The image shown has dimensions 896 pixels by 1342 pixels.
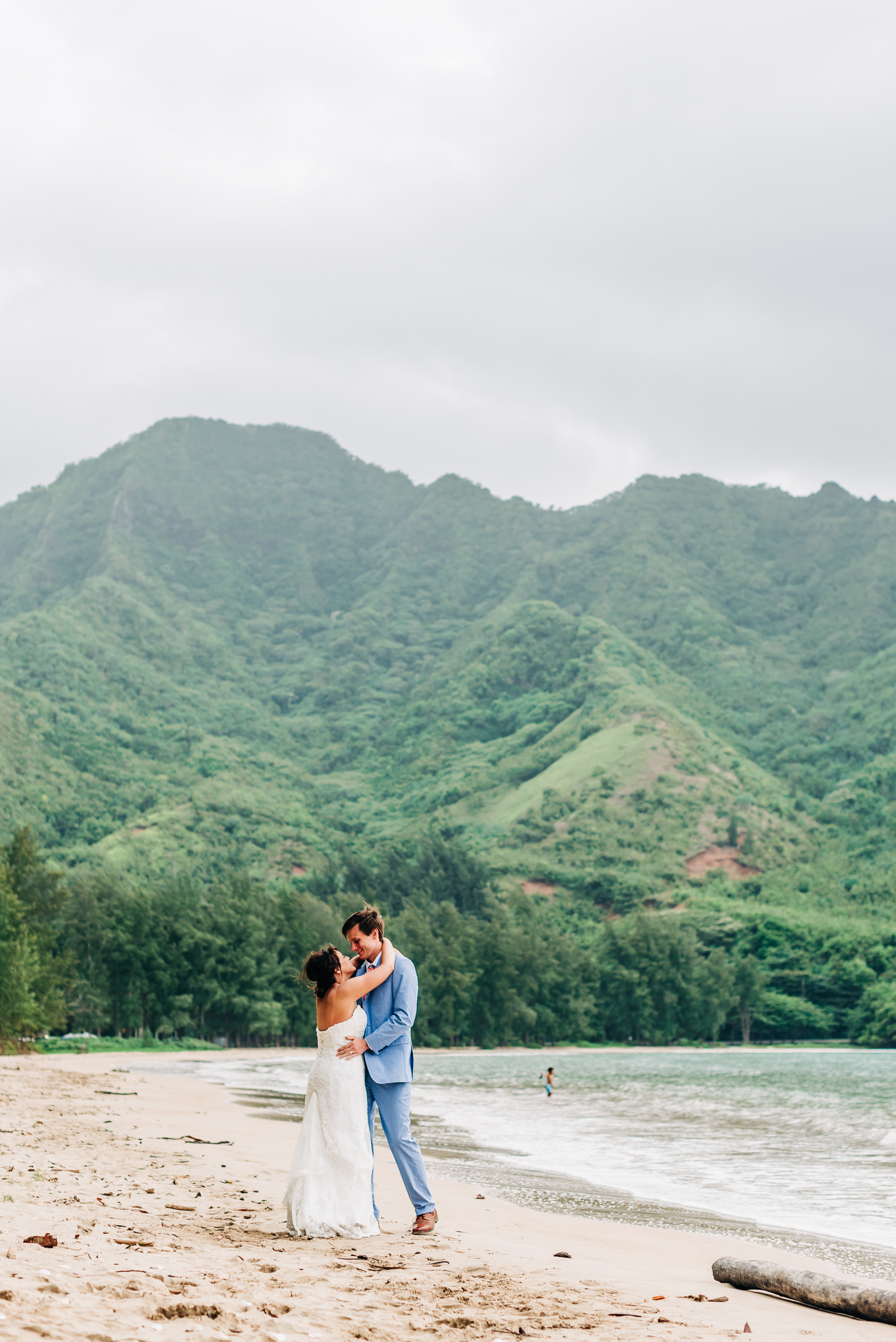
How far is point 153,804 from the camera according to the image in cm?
15512

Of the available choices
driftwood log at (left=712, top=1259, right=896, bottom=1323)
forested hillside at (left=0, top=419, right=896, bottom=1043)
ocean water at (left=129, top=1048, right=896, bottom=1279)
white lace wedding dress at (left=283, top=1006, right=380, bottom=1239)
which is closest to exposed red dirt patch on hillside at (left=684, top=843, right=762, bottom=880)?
forested hillside at (left=0, top=419, right=896, bottom=1043)

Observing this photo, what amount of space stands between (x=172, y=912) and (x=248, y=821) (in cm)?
7333

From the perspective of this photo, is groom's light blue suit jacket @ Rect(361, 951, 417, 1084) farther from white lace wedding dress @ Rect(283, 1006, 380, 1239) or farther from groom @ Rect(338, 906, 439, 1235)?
white lace wedding dress @ Rect(283, 1006, 380, 1239)

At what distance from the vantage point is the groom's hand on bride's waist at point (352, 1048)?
361 inches

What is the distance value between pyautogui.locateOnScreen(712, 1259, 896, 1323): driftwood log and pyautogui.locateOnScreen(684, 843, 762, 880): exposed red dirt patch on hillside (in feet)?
470

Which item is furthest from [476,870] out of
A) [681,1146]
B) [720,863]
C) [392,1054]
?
[392,1054]

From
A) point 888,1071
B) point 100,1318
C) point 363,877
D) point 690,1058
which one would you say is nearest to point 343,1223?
point 100,1318

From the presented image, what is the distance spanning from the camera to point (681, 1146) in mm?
23719

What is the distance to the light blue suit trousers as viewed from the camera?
923 centimetres

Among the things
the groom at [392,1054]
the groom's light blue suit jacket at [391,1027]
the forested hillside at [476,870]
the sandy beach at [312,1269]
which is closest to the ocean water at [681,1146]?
the sandy beach at [312,1269]

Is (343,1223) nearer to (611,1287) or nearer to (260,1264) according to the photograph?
(260,1264)

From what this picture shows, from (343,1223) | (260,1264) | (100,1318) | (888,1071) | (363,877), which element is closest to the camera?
(100,1318)

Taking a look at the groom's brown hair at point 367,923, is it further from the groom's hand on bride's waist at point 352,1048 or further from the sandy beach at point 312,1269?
the sandy beach at point 312,1269

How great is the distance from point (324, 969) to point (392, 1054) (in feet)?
3.14
